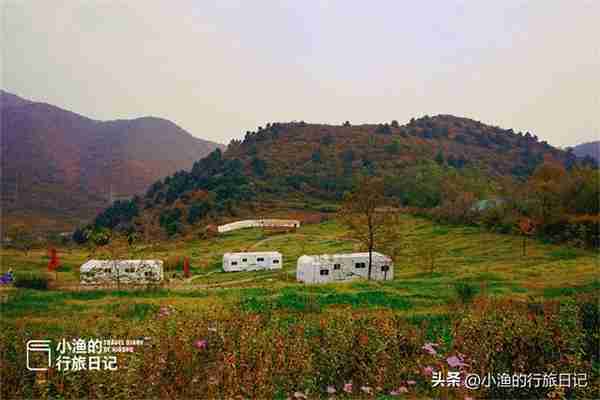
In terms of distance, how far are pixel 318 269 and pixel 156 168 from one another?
106120 mm

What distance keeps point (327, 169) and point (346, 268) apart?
60330mm

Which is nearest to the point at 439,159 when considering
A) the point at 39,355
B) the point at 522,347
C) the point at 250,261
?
the point at 250,261

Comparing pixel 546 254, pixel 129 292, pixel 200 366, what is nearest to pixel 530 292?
pixel 200 366

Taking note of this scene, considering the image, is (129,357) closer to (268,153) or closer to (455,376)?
(455,376)

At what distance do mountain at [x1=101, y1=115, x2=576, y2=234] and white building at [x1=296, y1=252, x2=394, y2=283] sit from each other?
1427 inches

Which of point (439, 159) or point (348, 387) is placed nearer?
point (348, 387)

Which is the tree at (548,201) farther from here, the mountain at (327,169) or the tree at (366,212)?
the mountain at (327,169)

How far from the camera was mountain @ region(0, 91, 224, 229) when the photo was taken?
246 ft

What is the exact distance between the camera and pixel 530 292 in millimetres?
12648

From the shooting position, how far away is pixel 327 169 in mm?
82250

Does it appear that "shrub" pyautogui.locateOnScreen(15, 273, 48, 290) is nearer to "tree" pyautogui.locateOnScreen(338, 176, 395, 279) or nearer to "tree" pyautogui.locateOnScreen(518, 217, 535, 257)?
"tree" pyautogui.locateOnScreen(338, 176, 395, 279)

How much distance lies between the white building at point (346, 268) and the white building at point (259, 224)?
102 ft

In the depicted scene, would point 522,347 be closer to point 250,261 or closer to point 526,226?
point 250,261

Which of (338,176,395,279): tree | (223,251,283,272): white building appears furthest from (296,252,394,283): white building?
(223,251,283,272): white building
